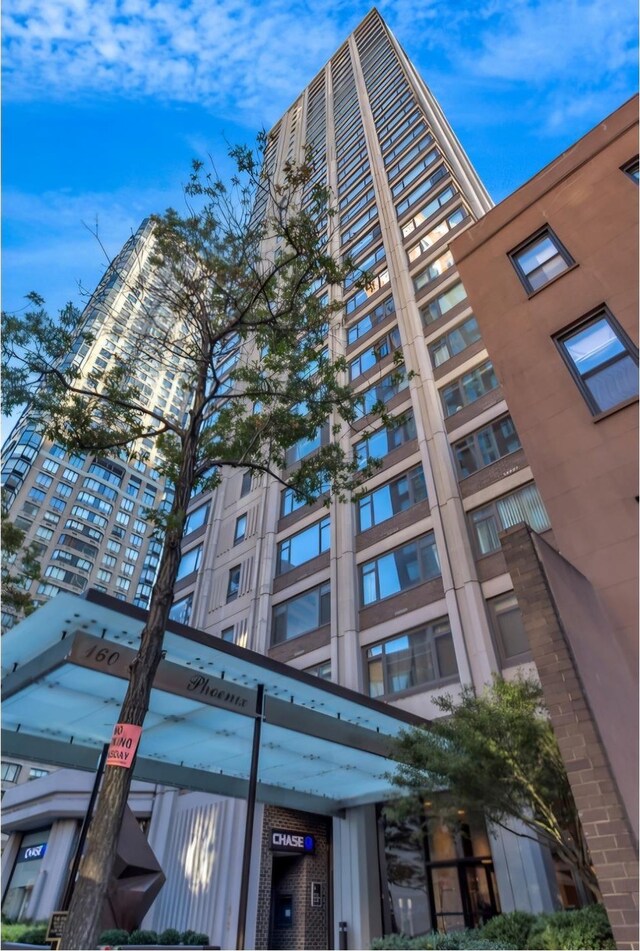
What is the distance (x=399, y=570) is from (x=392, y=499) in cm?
327

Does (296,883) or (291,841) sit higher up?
(291,841)

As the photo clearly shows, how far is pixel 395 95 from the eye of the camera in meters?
47.7

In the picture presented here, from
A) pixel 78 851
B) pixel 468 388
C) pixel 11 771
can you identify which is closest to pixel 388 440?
pixel 468 388

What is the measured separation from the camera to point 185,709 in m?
10.8

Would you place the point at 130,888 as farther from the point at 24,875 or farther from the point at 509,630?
the point at 24,875

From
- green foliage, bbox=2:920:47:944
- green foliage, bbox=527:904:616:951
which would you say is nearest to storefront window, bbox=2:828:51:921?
green foliage, bbox=2:920:47:944

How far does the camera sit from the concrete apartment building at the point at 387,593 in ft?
50.9

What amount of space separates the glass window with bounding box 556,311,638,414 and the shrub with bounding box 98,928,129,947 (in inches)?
614

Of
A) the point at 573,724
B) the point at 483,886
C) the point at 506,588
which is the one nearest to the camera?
the point at 573,724

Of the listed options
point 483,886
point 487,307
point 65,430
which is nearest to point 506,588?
point 483,886

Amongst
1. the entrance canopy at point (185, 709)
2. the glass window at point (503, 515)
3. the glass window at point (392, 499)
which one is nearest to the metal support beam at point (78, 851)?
the entrance canopy at point (185, 709)

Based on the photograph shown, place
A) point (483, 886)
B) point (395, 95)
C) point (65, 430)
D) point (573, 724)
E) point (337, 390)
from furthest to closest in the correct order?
point (395, 95) < point (483, 886) < point (337, 390) < point (65, 430) < point (573, 724)

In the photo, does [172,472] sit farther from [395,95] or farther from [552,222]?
[395,95]

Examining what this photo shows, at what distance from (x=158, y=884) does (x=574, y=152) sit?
20065 mm
